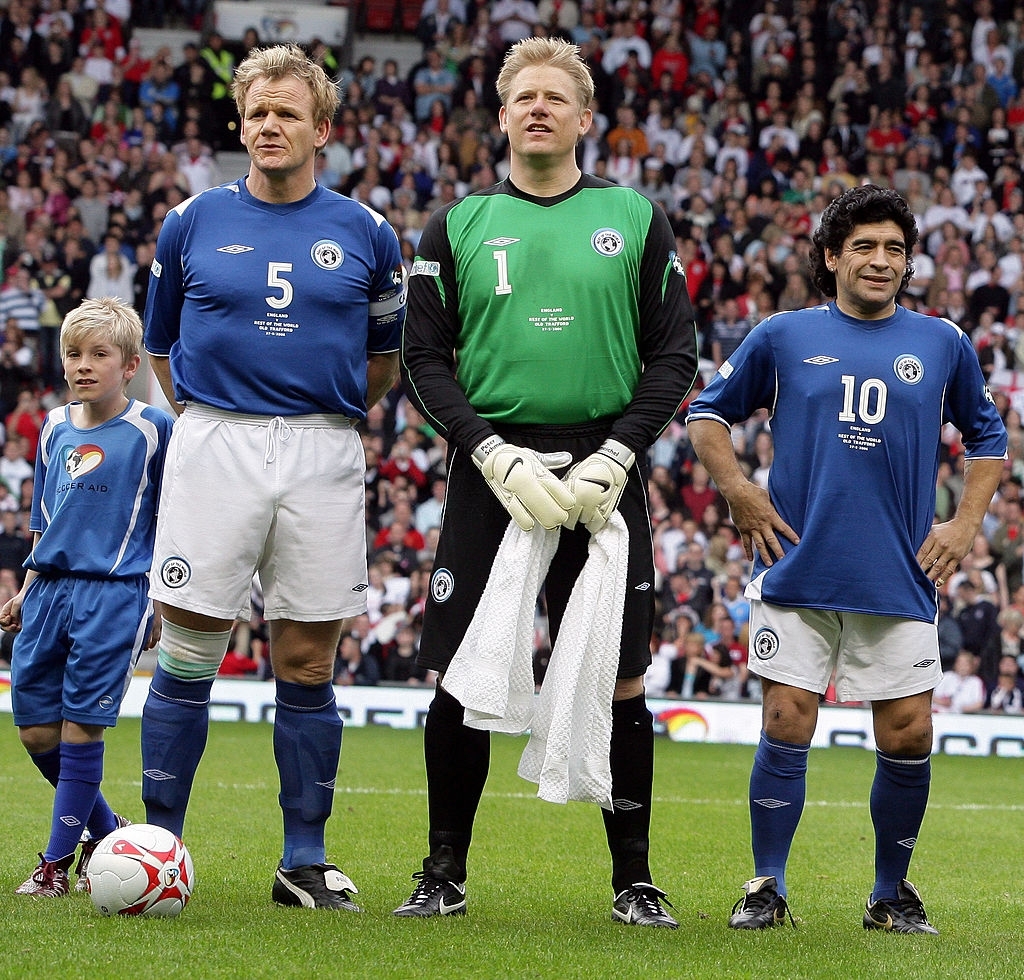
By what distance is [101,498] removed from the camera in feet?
18.0

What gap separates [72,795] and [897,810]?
9.17ft

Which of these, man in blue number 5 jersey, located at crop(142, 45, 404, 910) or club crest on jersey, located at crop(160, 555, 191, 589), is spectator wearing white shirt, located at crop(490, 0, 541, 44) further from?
club crest on jersey, located at crop(160, 555, 191, 589)

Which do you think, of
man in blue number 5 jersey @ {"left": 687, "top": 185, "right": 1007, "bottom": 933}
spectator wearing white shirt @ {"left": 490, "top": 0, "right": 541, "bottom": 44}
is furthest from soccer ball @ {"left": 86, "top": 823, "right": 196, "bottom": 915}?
spectator wearing white shirt @ {"left": 490, "top": 0, "right": 541, "bottom": 44}

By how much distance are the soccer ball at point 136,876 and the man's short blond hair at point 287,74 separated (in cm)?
237

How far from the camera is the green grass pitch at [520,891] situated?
407 cm

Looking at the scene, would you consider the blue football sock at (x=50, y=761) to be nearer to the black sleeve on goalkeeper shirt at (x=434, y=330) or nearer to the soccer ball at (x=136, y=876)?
the soccer ball at (x=136, y=876)

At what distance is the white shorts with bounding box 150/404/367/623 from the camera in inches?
193

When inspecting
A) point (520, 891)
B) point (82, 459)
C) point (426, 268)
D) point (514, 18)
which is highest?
point (514, 18)

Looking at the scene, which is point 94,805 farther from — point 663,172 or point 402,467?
point 663,172

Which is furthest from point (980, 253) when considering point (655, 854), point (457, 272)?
point (457, 272)

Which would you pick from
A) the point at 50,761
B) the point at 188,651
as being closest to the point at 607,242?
the point at 188,651

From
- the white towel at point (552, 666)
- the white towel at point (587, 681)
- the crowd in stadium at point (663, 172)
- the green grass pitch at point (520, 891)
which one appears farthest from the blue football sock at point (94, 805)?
the crowd in stadium at point (663, 172)

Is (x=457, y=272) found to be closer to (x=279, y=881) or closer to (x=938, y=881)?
(x=279, y=881)

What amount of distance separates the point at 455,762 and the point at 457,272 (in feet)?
5.23
